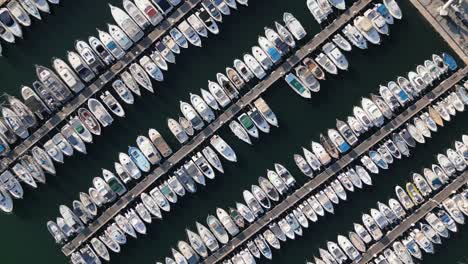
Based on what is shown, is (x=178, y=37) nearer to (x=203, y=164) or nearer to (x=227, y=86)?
(x=227, y=86)

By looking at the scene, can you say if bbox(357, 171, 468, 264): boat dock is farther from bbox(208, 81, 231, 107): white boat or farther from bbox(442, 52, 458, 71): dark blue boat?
bbox(208, 81, 231, 107): white boat

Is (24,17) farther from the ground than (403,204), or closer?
farther from the ground

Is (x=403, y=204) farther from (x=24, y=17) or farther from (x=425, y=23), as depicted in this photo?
(x=24, y=17)

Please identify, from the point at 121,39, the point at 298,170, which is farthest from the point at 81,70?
the point at 298,170

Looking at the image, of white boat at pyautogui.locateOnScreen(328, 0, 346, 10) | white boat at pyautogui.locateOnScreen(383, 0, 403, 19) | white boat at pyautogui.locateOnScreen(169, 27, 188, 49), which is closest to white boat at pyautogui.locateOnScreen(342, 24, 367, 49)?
white boat at pyautogui.locateOnScreen(328, 0, 346, 10)

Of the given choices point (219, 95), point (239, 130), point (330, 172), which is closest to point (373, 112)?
point (330, 172)
